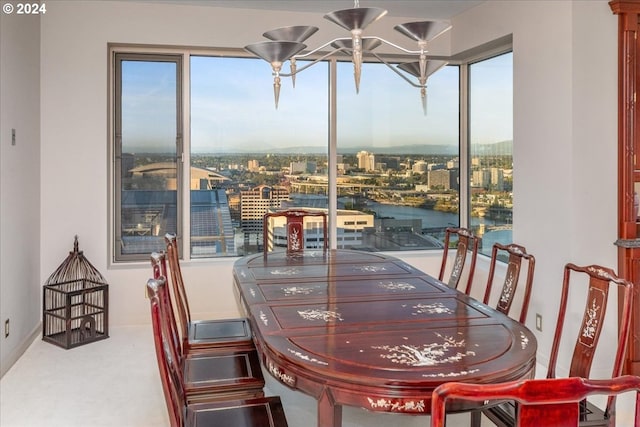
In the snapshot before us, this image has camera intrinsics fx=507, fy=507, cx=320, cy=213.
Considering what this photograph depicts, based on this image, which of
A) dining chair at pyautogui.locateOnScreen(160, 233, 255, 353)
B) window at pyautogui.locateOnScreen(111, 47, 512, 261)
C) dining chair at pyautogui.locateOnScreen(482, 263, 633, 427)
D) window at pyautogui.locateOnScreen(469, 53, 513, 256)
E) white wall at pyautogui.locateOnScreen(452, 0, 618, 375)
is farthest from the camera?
window at pyautogui.locateOnScreen(111, 47, 512, 261)

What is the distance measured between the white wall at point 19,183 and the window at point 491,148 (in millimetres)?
3835

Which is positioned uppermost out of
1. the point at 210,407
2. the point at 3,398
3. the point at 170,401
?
the point at 170,401

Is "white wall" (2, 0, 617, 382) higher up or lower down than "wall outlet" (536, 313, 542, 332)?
higher up

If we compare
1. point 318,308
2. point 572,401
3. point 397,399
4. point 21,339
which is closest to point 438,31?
point 318,308

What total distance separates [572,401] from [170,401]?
1.13 m

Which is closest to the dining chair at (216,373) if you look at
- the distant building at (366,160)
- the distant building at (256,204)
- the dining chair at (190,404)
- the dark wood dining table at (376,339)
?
the dining chair at (190,404)

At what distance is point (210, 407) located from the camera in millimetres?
1982

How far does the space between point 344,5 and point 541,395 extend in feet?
13.1

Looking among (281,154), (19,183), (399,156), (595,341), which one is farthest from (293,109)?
(595,341)

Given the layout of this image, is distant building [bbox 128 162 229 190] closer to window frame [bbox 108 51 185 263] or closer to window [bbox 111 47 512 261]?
window [bbox 111 47 512 261]

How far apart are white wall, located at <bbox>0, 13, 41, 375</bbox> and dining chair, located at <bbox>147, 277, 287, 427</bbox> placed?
6.99 ft

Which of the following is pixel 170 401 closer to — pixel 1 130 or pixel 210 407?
pixel 210 407

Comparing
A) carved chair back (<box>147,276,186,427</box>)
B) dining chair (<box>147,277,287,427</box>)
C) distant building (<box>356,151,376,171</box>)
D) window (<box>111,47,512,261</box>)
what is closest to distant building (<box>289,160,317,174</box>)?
window (<box>111,47,512,261</box>)

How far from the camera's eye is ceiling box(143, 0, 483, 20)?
169 inches
